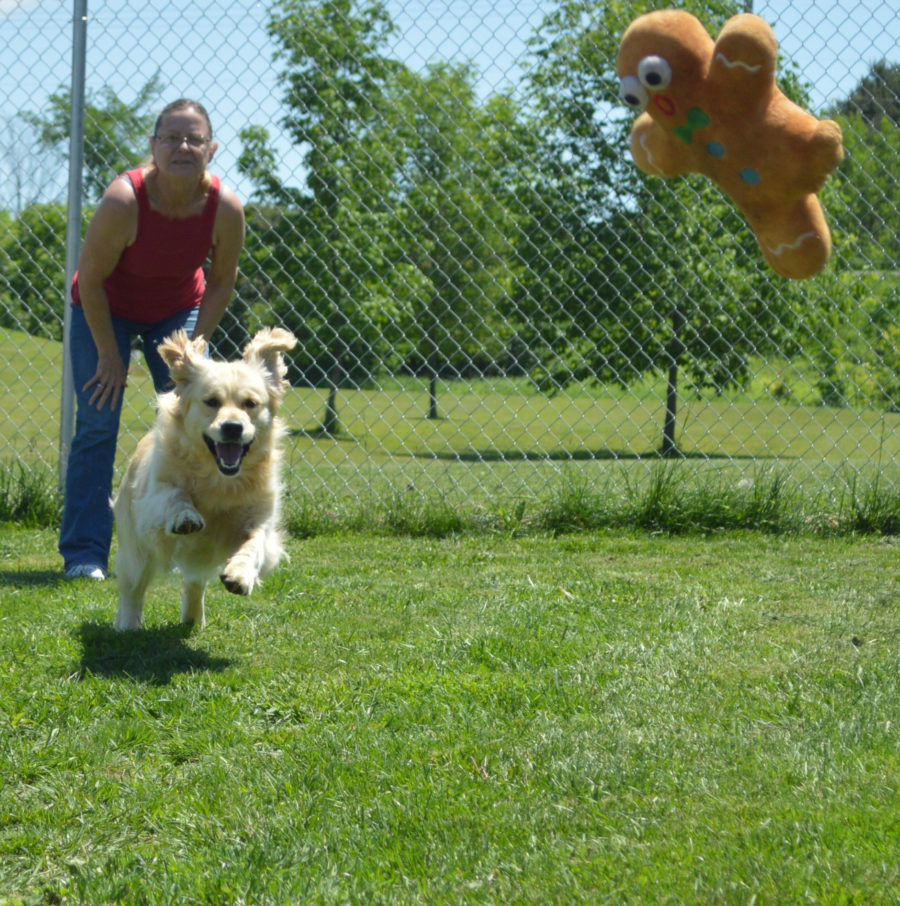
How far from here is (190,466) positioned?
389cm

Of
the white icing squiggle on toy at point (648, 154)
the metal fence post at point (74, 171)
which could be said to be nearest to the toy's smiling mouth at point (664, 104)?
the white icing squiggle on toy at point (648, 154)

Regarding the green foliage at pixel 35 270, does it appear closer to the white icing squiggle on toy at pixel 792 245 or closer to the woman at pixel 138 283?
the woman at pixel 138 283

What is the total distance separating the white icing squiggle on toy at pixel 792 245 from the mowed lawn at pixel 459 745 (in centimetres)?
118

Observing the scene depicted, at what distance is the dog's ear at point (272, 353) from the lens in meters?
4.09

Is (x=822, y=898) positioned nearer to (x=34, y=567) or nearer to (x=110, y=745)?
(x=110, y=745)

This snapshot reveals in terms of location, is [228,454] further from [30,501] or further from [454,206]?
[454,206]

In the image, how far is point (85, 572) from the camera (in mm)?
4973

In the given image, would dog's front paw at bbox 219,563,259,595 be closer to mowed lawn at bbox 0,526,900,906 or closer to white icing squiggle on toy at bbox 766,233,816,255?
mowed lawn at bbox 0,526,900,906

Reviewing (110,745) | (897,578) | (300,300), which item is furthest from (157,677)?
(300,300)

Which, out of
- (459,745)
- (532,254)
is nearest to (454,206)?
(532,254)

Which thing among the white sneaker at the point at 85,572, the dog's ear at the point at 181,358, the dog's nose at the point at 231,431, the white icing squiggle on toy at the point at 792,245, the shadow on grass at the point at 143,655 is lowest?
the white sneaker at the point at 85,572

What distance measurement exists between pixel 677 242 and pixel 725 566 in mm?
2245

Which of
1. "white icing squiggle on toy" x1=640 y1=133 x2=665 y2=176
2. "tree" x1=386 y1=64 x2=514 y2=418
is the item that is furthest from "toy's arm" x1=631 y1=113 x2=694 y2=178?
"tree" x1=386 y1=64 x2=514 y2=418

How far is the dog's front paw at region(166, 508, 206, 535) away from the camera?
12.0 ft
